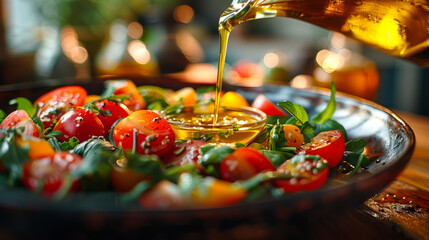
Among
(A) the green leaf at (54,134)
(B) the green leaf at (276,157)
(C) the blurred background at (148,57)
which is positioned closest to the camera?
(B) the green leaf at (276,157)

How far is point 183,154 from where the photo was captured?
Answer: 0.79 meters

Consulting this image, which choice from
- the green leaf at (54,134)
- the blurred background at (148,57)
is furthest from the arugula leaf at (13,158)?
the blurred background at (148,57)

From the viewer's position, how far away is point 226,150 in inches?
27.7

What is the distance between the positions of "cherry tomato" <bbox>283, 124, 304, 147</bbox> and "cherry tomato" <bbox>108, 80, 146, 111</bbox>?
1.42 ft

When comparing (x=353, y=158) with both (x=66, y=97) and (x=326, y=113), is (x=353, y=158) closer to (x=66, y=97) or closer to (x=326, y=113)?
(x=326, y=113)

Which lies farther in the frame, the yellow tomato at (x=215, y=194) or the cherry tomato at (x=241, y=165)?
the cherry tomato at (x=241, y=165)

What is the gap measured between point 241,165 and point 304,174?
0.10 metres

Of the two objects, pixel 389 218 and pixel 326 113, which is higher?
pixel 326 113

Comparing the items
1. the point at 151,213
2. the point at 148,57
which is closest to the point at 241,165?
the point at 151,213

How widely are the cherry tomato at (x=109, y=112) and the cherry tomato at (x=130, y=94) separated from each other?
4.1 inches

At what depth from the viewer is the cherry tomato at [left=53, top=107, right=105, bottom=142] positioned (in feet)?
2.99

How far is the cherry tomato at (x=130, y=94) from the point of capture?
1168 millimetres

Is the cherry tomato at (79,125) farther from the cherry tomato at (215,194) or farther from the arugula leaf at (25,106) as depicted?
the cherry tomato at (215,194)

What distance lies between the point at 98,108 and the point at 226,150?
0.44 m
